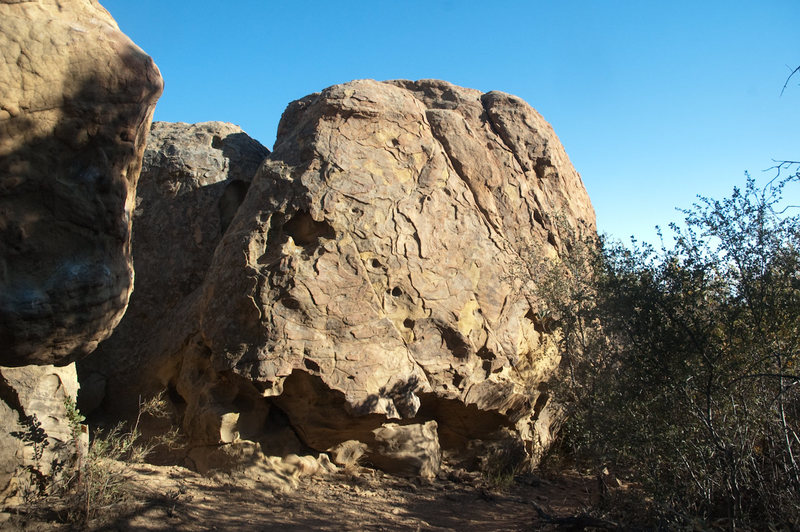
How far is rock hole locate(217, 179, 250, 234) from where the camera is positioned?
364 inches

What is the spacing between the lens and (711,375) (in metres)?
5.54

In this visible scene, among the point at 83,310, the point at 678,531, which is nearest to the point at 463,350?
the point at 678,531

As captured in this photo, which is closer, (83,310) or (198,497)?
(83,310)

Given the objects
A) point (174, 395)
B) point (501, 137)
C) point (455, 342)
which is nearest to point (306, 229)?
point (455, 342)

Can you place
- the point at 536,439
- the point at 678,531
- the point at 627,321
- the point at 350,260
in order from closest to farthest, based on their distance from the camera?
1. the point at 678,531
2. the point at 627,321
3. the point at 350,260
4. the point at 536,439

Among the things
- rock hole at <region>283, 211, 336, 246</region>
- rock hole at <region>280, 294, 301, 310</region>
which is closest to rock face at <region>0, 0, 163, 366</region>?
rock hole at <region>280, 294, 301, 310</region>

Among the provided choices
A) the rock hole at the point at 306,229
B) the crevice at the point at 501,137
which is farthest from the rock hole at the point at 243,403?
the crevice at the point at 501,137

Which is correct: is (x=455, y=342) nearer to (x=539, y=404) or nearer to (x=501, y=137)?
(x=539, y=404)

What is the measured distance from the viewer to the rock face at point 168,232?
8.34m

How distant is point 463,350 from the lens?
8.08 m

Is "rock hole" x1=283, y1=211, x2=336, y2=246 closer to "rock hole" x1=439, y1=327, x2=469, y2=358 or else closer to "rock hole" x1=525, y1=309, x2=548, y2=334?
"rock hole" x1=439, y1=327, x2=469, y2=358

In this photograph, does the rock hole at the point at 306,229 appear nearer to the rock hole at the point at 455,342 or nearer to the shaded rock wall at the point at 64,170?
the rock hole at the point at 455,342

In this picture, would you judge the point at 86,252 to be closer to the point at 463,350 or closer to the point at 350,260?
the point at 350,260

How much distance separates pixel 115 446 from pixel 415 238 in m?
4.39
